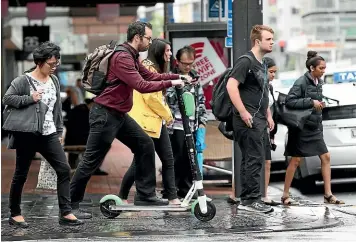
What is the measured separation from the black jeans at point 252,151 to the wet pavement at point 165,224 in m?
0.24

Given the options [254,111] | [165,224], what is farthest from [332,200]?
[165,224]

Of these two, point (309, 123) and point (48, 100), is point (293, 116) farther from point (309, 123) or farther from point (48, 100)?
point (48, 100)

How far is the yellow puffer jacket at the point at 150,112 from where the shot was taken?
10820 mm

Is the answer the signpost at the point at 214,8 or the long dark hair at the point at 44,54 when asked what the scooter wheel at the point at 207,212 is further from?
the signpost at the point at 214,8

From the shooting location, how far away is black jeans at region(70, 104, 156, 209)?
10.1 m

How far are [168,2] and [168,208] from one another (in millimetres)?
8825

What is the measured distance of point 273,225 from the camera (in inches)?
392

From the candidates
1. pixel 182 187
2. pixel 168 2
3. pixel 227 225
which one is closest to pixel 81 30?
pixel 168 2

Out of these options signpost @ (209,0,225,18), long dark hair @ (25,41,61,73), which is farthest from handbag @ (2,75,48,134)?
signpost @ (209,0,225,18)

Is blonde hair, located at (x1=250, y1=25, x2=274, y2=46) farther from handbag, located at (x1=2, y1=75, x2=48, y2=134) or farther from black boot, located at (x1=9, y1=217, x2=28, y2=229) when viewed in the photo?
black boot, located at (x1=9, y1=217, x2=28, y2=229)

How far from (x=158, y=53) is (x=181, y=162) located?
5.62 ft

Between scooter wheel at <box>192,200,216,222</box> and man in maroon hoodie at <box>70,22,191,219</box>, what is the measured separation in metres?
0.46

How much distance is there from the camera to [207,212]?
1008cm

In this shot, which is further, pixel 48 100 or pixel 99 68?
pixel 99 68
